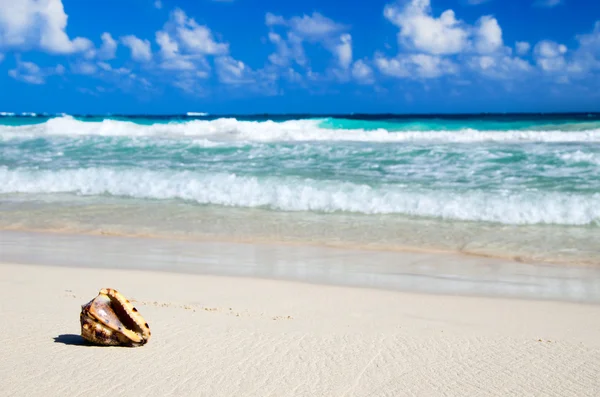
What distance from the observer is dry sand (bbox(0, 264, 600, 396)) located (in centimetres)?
271

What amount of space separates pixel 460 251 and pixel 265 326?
3656 millimetres

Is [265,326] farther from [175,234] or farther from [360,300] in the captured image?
[175,234]

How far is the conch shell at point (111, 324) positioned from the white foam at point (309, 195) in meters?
6.15

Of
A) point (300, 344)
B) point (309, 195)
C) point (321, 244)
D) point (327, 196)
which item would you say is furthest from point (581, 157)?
point (300, 344)

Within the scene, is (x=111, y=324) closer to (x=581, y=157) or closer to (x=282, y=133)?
(x=581, y=157)

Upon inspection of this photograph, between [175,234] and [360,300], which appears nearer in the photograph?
[360,300]

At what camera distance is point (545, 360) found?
3154mm

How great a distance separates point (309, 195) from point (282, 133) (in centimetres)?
1137

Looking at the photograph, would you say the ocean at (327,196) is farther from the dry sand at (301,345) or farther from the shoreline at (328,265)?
the dry sand at (301,345)

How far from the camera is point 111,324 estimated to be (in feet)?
10.2

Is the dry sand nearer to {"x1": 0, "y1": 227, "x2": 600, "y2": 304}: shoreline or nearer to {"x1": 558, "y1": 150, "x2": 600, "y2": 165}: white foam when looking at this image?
{"x1": 0, "y1": 227, "x2": 600, "y2": 304}: shoreline

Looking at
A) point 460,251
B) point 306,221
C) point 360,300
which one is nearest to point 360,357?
point 360,300

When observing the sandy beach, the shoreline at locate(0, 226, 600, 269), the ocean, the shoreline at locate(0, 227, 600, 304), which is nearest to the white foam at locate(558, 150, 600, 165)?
the ocean

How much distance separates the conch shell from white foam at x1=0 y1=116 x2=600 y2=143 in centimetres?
1624
